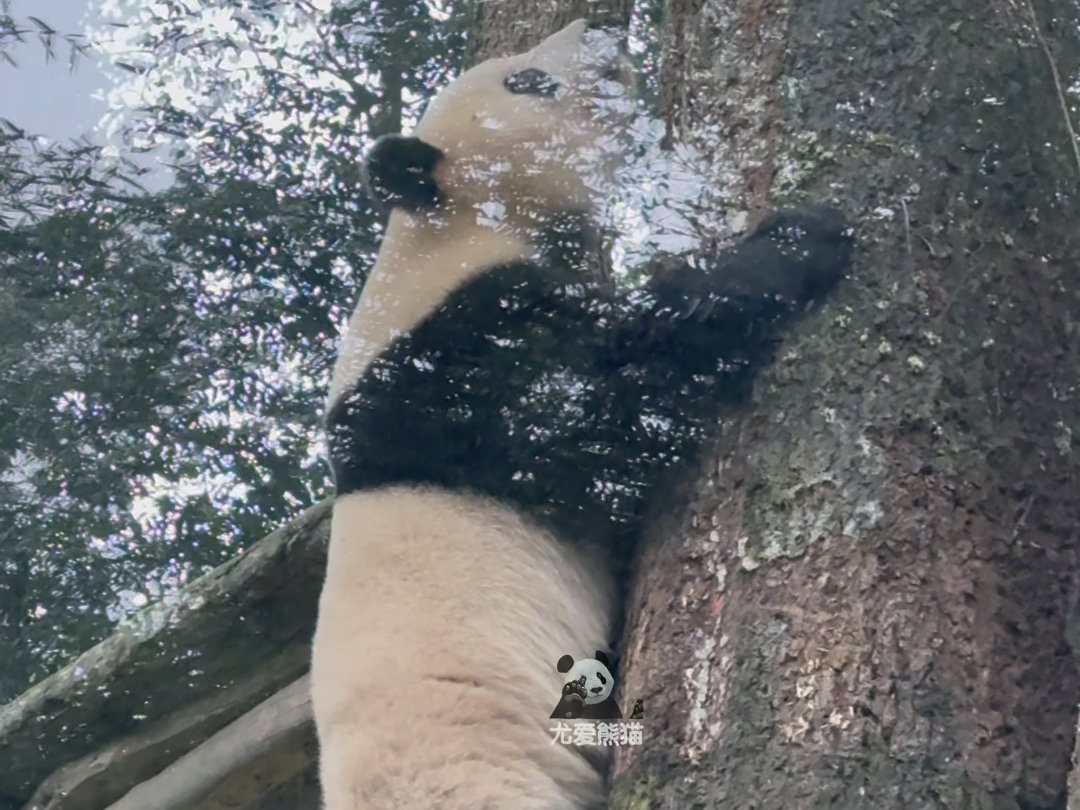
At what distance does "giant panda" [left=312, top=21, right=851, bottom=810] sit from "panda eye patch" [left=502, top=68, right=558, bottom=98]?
4.5 inches

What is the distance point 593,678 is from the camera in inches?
52.9

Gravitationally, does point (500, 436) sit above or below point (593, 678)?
above

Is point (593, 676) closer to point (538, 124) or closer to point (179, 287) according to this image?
point (538, 124)

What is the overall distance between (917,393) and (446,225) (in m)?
1.09

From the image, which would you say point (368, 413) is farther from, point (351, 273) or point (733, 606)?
point (733, 606)

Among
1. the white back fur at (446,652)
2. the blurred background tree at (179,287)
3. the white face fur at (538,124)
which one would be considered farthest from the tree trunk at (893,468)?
the blurred background tree at (179,287)

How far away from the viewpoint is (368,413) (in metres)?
1.81

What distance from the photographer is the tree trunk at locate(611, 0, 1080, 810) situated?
0.98 m

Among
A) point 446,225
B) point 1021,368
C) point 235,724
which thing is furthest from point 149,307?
point 1021,368

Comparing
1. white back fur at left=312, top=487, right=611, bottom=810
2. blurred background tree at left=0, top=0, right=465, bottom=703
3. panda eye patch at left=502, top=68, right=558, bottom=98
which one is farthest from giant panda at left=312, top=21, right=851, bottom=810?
blurred background tree at left=0, top=0, right=465, bottom=703

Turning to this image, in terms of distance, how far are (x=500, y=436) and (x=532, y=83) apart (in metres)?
0.86

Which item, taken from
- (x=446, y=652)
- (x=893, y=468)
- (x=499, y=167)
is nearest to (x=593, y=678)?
(x=446, y=652)

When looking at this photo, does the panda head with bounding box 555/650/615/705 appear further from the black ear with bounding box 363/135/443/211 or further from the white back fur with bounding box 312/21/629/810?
the black ear with bounding box 363/135/443/211

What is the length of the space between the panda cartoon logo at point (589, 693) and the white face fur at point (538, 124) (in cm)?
84
